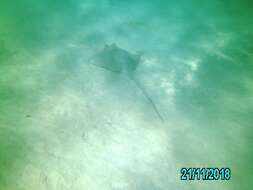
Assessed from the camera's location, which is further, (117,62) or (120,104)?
(117,62)

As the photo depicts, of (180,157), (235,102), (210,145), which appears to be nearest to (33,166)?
(180,157)

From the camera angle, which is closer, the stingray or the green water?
the green water

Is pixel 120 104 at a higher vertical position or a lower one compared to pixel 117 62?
A: lower

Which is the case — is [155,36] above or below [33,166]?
above

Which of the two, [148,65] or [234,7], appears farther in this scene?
[234,7]

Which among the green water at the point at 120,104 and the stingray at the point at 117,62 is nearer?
the green water at the point at 120,104

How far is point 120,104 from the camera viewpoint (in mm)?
6219

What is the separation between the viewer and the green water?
474 cm

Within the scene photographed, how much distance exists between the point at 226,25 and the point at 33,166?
1019cm

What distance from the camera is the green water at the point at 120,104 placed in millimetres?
4742

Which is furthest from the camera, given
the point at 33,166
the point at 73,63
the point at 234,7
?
the point at 234,7

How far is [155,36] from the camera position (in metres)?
9.27

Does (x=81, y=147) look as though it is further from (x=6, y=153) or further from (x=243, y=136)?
(x=243, y=136)

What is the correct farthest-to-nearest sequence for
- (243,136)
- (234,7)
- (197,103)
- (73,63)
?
(234,7) < (73,63) < (197,103) < (243,136)
